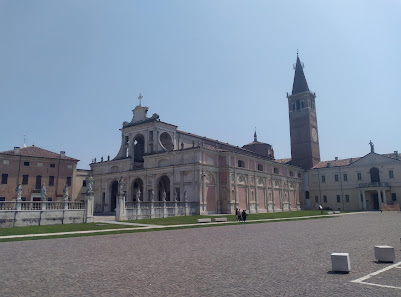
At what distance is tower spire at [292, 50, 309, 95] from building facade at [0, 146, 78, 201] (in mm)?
55647

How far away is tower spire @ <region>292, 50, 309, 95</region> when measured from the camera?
78.8 meters

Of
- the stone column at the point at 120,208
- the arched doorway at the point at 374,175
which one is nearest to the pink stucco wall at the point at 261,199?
the arched doorway at the point at 374,175

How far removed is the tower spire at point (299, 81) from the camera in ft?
259

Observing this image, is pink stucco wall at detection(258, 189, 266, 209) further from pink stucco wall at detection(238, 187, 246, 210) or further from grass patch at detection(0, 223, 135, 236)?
grass patch at detection(0, 223, 135, 236)

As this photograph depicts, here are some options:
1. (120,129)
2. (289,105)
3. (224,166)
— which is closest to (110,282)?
(224,166)

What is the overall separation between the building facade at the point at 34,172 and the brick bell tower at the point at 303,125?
50757mm

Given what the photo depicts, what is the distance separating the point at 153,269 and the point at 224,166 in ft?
128

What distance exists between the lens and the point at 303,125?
75938 millimetres

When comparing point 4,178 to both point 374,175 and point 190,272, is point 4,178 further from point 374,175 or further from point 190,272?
point 374,175

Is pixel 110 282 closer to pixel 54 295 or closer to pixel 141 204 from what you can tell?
pixel 54 295

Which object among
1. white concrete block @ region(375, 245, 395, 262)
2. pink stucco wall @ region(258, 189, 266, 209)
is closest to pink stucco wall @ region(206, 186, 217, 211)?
pink stucco wall @ region(258, 189, 266, 209)

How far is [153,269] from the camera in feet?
26.6

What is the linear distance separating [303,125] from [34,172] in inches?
2298

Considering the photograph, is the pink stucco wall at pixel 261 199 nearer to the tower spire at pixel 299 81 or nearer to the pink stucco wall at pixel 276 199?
the pink stucco wall at pixel 276 199
